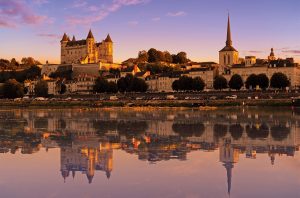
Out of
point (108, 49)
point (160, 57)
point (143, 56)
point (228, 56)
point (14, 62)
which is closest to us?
point (228, 56)

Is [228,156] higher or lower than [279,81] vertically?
lower

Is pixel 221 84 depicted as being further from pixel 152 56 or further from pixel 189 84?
pixel 152 56

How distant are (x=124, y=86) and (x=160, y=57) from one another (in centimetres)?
4396

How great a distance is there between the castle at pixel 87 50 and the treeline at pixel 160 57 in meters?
9.04

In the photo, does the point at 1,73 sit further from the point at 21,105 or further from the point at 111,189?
the point at 111,189

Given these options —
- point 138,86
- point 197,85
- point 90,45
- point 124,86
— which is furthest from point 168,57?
point 197,85

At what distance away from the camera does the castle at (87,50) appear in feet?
392

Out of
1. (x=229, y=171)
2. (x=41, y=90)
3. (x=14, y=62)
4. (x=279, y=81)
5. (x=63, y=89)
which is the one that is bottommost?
(x=229, y=171)

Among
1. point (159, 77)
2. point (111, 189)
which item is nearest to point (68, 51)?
point (159, 77)

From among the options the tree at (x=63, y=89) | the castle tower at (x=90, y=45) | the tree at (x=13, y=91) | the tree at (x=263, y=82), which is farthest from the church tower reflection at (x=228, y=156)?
Answer: the castle tower at (x=90, y=45)

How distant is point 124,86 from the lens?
80812mm

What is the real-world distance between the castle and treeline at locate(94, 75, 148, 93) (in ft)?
120

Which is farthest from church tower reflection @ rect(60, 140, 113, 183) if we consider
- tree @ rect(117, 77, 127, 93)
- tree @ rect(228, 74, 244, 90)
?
tree @ rect(117, 77, 127, 93)

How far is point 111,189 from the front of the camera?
9023mm
